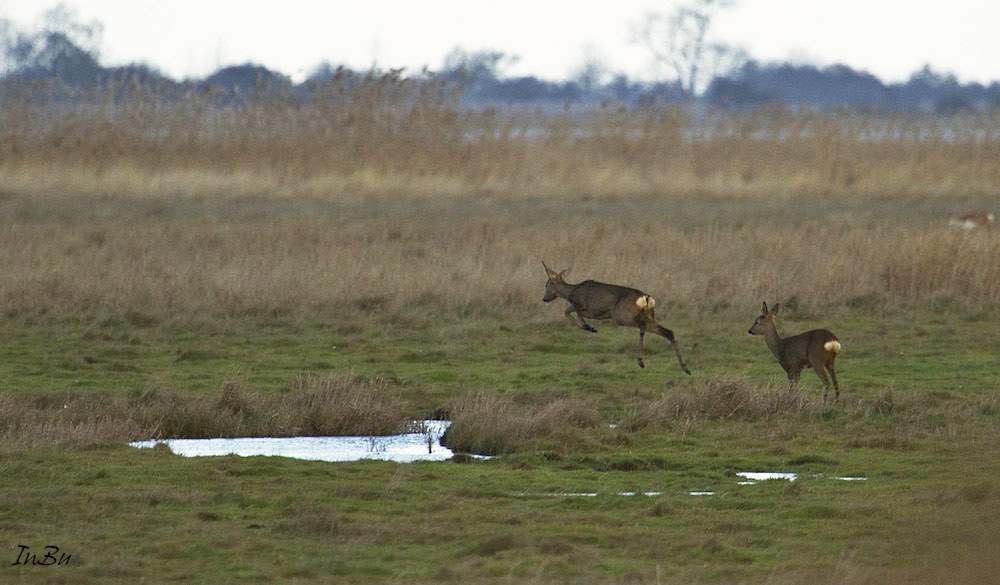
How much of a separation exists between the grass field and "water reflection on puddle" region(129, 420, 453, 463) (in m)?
0.20

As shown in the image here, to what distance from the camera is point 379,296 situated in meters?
18.1

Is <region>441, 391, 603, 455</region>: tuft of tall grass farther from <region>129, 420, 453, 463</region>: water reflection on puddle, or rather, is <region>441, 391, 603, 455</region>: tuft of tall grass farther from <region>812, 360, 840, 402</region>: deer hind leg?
<region>812, 360, 840, 402</region>: deer hind leg

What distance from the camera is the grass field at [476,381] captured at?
24.5 feet

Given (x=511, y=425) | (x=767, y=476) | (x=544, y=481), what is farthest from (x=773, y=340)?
(x=544, y=481)

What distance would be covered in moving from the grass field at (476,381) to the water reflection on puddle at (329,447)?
0.20 m

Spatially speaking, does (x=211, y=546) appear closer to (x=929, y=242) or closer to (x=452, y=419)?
(x=452, y=419)

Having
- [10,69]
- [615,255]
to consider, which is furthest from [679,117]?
[10,69]

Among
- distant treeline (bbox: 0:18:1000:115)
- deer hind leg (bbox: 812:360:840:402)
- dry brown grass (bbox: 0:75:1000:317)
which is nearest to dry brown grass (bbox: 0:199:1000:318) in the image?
dry brown grass (bbox: 0:75:1000:317)

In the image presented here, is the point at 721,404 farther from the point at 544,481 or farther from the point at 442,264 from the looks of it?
the point at 442,264

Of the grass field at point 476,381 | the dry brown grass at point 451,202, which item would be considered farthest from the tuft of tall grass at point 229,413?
the dry brown grass at point 451,202

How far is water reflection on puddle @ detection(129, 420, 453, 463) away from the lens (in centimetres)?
1048

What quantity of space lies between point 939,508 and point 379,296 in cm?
1105

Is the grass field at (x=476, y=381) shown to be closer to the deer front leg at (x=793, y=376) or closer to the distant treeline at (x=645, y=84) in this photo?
the deer front leg at (x=793, y=376)

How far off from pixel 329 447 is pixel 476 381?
3.09 metres
